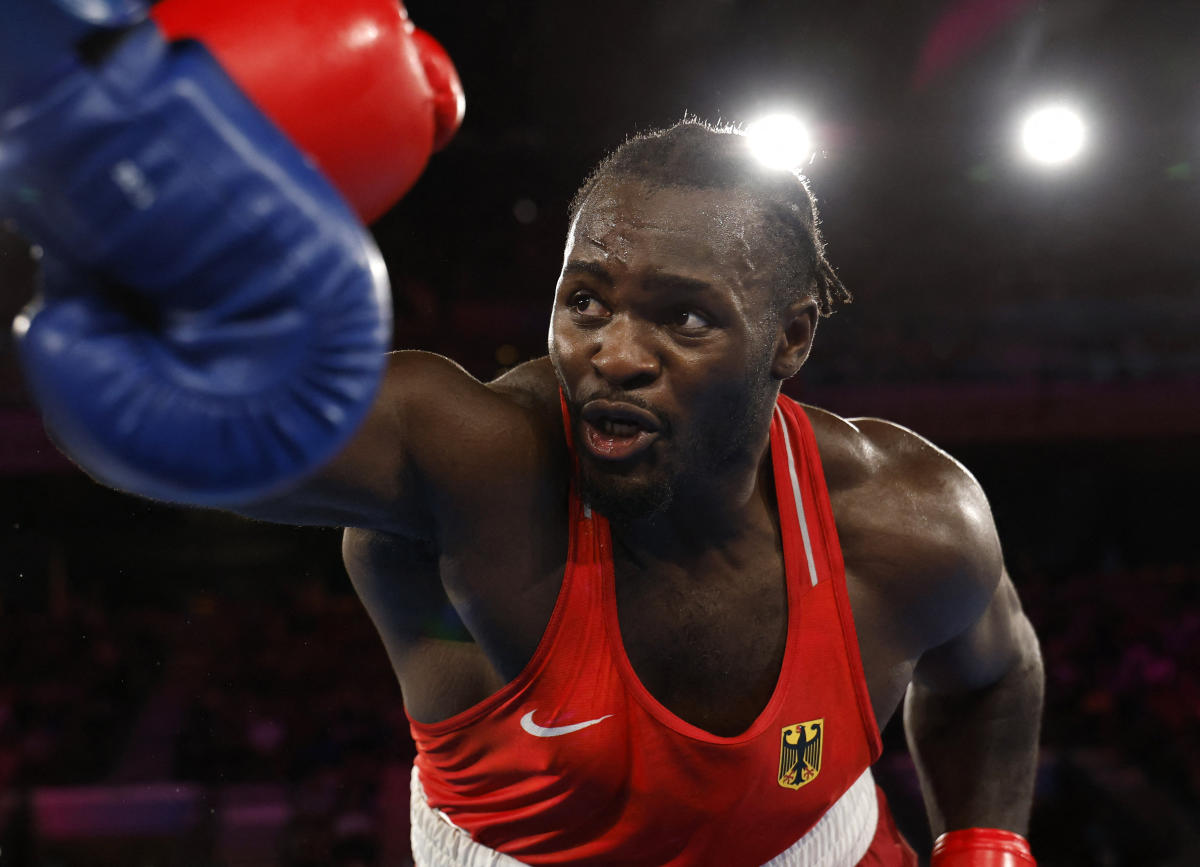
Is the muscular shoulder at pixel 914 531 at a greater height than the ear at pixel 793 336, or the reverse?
the ear at pixel 793 336

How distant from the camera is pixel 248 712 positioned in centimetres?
544

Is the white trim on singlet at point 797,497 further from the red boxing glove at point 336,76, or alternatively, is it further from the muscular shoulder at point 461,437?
the red boxing glove at point 336,76

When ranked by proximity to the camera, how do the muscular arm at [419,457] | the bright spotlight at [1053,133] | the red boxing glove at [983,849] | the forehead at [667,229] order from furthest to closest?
the bright spotlight at [1053,133] < the red boxing glove at [983,849] < the forehead at [667,229] < the muscular arm at [419,457]

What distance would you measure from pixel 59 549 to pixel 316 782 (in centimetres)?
417

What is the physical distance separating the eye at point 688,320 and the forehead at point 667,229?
5 cm

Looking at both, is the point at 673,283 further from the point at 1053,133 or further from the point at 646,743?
the point at 1053,133

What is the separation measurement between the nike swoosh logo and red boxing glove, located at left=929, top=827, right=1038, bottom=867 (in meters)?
0.75

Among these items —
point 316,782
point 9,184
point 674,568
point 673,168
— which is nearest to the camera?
point 9,184

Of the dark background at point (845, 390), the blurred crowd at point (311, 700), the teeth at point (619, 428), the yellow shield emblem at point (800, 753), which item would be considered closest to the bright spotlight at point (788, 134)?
the dark background at point (845, 390)

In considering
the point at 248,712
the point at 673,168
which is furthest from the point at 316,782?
the point at 673,168

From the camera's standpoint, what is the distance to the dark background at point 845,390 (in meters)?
4.92

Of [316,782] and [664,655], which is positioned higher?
[664,655]

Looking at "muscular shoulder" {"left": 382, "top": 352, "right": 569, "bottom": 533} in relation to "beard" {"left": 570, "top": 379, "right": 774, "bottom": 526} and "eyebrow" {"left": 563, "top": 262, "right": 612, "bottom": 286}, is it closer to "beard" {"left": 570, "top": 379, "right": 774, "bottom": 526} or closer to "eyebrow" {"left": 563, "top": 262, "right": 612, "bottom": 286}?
"beard" {"left": 570, "top": 379, "right": 774, "bottom": 526}

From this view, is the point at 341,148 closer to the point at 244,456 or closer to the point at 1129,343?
the point at 244,456
